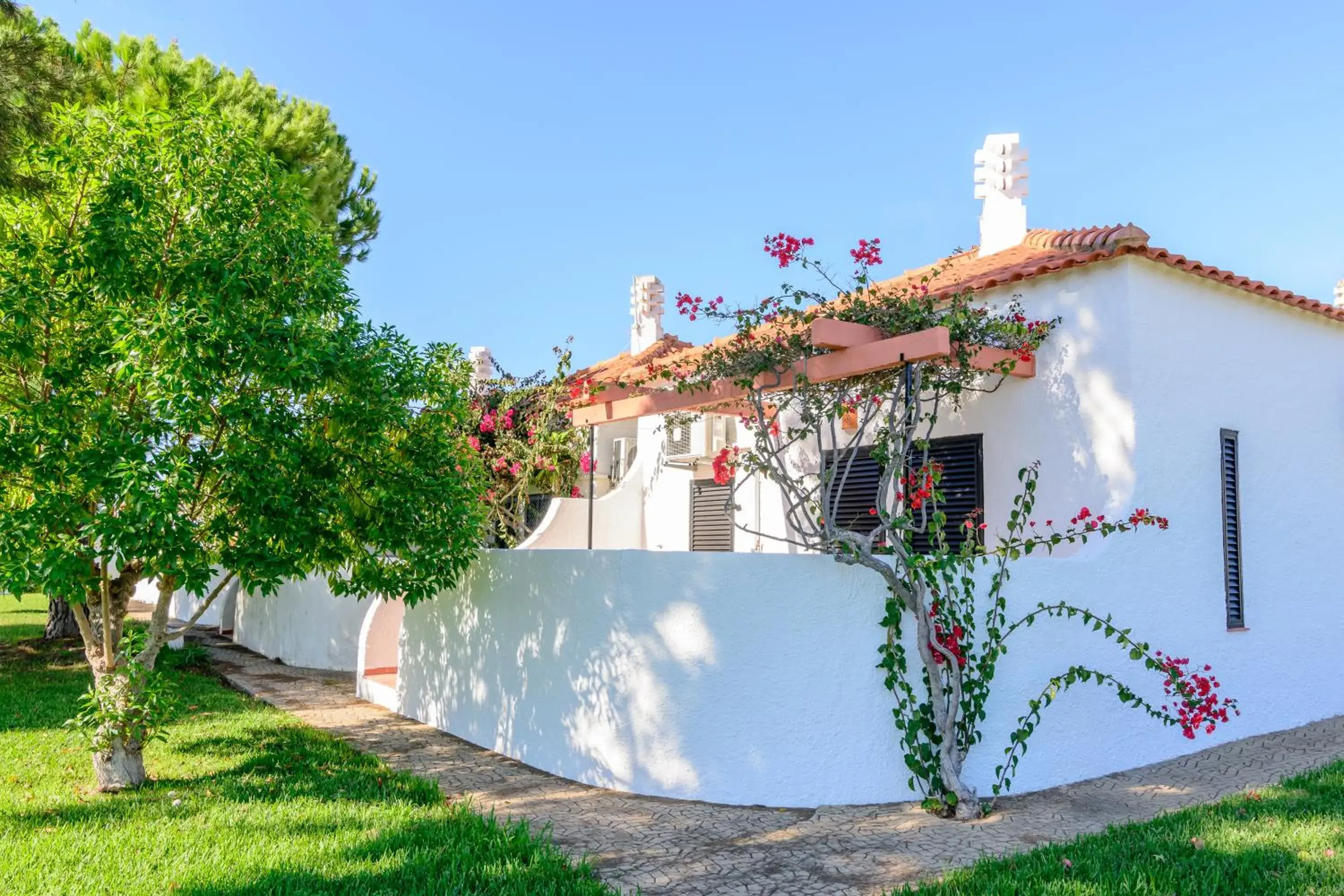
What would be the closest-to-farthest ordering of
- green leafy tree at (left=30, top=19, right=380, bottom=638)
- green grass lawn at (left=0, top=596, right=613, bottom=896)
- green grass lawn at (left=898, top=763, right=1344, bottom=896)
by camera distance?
green grass lawn at (left=898, top=763, right=1344, bottom=896) → green grass lawn at (left=0, top=596, right=613, bottom=896) → green leafy tree at (left=30, top=19, right=380, bottom=638)

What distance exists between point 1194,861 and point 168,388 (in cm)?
745

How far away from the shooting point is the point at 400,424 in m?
8.30

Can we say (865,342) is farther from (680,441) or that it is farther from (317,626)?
(317,626)

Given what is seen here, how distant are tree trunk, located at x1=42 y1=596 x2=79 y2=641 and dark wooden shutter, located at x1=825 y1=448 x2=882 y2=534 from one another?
51.0ft

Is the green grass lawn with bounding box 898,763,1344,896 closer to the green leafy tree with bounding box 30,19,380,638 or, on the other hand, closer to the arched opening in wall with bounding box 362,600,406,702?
the arched opening in wall with bounding box 362,600,406,702

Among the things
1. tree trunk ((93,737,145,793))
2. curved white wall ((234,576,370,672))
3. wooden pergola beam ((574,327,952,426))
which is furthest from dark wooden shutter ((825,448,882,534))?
curved white wall ((234,576,370,672))

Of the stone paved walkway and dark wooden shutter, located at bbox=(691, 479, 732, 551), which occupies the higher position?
dark wooden shutter, located at bbox=(691, 479, 732, 551)

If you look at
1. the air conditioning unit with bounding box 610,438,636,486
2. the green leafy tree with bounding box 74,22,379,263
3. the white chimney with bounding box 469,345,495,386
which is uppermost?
the green leafy tree with bounding box 74,22,379,263

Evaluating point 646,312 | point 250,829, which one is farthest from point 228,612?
point 250,829

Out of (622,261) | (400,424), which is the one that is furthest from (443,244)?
(400,424)

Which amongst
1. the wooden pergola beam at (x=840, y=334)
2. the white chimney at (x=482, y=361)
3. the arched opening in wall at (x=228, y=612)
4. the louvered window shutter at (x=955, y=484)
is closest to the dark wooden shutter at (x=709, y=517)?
the louvered window shutter at (x=955, y=484)

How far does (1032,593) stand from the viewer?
306 inches

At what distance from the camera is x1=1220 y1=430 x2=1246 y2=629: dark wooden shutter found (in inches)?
383

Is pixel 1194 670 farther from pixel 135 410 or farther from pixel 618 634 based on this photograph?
pixel 135 410
